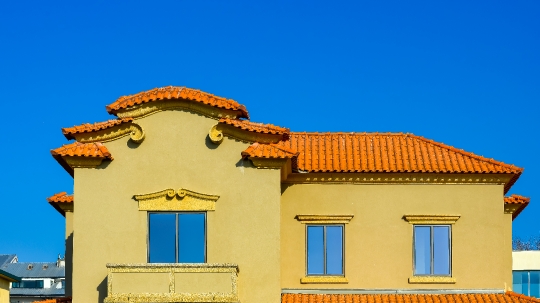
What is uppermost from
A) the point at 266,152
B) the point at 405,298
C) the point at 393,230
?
the point at 266,152

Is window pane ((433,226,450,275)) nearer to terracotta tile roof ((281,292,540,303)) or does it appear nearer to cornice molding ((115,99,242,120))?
terracotta tile roof ((281,292,540,303))

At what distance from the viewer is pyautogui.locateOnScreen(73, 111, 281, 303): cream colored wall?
29719mm

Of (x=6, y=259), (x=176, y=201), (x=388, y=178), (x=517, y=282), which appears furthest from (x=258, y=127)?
(x=6, y=259)

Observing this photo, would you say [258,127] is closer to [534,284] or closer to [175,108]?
[175,108]

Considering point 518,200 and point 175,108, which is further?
point 518,200

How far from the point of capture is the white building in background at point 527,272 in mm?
67719

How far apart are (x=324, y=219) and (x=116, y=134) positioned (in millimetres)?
7796

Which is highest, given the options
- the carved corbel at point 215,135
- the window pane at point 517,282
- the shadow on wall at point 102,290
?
the carved corbel at point 215,135

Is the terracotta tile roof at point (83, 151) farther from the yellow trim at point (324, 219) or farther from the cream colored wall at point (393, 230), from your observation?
the yellow trim at point (324, 219)

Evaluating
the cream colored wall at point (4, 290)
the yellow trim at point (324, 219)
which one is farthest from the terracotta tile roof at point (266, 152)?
the cream colored wall at point (4, 290)

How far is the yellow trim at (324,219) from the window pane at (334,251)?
0.88 feet

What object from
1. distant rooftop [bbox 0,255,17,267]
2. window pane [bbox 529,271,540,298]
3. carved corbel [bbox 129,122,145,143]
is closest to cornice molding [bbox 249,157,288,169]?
carved corbel [bbox 129,122,145,143]

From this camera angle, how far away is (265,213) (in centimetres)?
2994

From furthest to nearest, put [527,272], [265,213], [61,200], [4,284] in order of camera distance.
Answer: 1. [527,272]
2. [4,284]
3. [61,200]
4. [265,213]
